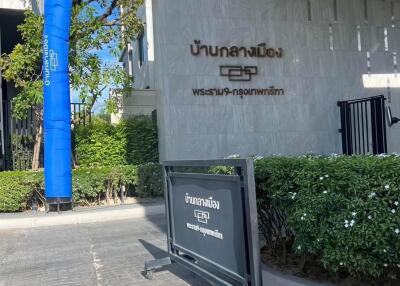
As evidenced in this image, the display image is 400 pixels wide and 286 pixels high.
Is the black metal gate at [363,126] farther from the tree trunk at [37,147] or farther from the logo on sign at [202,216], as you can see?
the logo on sign at [202,216]

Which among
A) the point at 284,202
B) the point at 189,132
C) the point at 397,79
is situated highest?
the point at 397,79

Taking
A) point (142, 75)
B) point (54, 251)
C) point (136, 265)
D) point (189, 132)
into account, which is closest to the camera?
point (136, 265)

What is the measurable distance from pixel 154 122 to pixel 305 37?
5.53 meters

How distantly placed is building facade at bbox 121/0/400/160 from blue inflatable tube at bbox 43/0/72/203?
3.46 metres

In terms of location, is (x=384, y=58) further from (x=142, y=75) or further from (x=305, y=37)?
(x=142, y=75)

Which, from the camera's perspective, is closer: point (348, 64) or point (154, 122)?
point (154, 122)

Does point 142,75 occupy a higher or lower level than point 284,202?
higher

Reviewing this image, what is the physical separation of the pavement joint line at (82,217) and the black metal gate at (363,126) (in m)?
7.29

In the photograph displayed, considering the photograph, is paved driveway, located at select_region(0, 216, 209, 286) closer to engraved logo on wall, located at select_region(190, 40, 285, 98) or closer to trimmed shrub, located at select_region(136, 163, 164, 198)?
trimmed shrub, located at select_region(136, 163, 164, 198)

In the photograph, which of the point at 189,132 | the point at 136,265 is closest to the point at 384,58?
the point at 189,132

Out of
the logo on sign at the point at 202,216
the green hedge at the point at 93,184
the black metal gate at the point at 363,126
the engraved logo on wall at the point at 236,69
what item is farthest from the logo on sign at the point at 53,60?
the black metal gate at the point at 363,126

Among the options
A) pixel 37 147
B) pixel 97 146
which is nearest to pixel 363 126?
pixel 97 146

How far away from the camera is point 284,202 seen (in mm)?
4414

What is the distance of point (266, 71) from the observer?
14.6 meters
